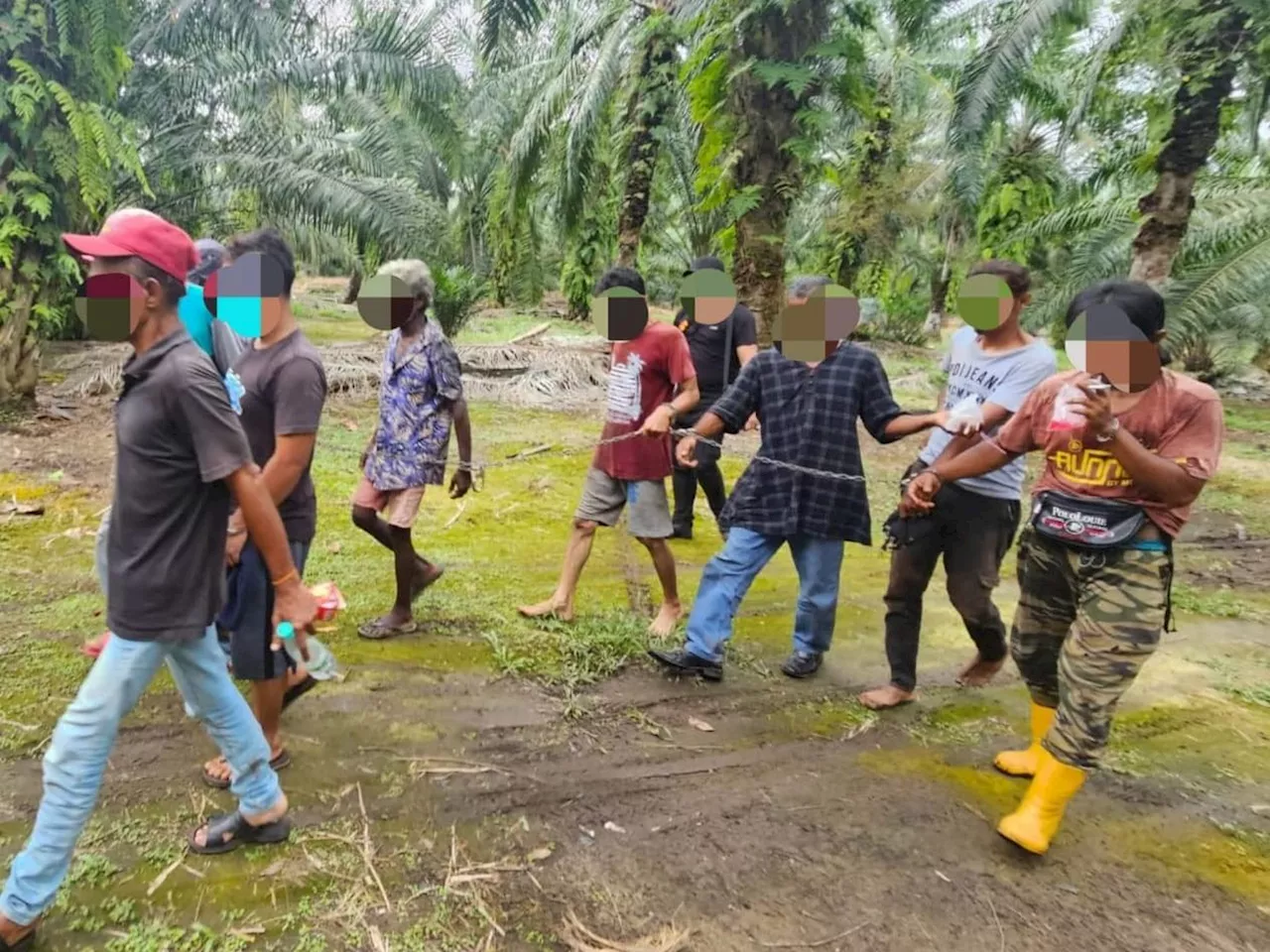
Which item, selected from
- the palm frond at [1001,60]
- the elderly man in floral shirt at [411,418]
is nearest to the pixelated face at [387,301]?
the elderly man in floral shirt at [411,418]

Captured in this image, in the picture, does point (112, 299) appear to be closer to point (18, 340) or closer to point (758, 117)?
point (758, 117)

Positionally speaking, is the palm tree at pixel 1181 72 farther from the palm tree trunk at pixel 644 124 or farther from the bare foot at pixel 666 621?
the bare foot at pixel 666 621

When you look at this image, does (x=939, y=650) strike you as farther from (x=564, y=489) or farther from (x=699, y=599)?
(x=564, y=489)

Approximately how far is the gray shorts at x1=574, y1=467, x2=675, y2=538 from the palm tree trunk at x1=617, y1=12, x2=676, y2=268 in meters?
7.14

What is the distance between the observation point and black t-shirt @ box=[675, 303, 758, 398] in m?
5.50

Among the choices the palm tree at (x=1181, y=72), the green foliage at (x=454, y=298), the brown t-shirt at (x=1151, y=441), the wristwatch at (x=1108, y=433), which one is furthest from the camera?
the green foliage at (x=454, y=298)

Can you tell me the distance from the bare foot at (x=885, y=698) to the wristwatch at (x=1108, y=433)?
1660mm

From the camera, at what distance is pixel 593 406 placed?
10828 mm

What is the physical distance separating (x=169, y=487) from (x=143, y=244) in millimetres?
578

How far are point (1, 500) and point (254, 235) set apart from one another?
4.18 m

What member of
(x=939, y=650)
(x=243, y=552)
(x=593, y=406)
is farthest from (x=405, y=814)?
(x=593, y=406)

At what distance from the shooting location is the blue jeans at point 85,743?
2.02 metres

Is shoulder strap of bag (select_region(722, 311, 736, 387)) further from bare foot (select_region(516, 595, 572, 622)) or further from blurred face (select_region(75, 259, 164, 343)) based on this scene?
blurred face (select_region(75, 259, 164, 343))

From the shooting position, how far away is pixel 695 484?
597 cm
